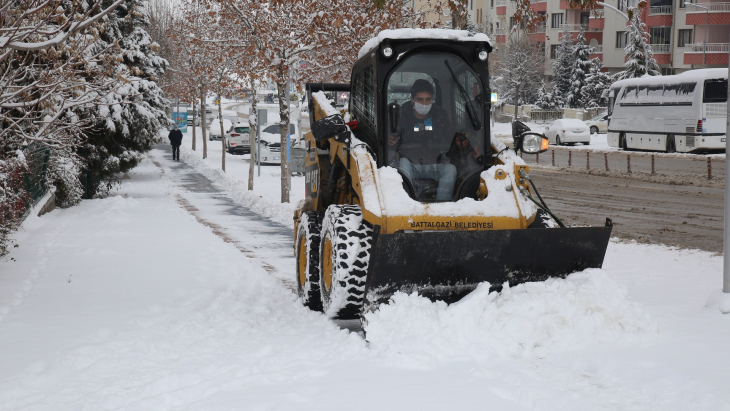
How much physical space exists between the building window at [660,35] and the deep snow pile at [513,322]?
192ft

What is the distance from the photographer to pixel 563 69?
64.1 meters

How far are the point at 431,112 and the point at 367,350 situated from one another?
2.27 m

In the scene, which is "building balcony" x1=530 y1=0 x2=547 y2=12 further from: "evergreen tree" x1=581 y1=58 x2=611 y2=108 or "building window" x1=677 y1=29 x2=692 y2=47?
"building window" x1=677 y1=29 x2=692 y2=47

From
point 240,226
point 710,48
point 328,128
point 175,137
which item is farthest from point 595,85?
point 328,128

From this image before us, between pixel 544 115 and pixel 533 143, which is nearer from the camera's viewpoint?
pixel 533 143

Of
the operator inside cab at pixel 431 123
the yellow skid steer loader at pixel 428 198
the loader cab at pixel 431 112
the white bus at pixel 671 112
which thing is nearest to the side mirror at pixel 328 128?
the yellow skid steer loader at pixel 428 198

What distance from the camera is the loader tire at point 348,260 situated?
657cm

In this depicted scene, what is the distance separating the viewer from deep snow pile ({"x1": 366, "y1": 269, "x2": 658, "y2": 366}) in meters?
5.91

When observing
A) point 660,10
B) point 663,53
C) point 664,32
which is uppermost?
point 660,10

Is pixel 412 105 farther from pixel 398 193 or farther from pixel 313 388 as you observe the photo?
pixel 313 388

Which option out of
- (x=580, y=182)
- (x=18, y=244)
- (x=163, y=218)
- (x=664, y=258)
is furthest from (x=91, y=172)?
(x=664, y=258)

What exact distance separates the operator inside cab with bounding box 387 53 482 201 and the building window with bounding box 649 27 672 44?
5800cm

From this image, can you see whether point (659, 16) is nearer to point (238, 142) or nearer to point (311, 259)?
point (238, 142)

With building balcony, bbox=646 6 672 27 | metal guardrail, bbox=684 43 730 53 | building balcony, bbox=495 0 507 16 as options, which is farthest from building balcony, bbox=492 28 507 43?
metal guardrail, bbox=684 43 730 53
